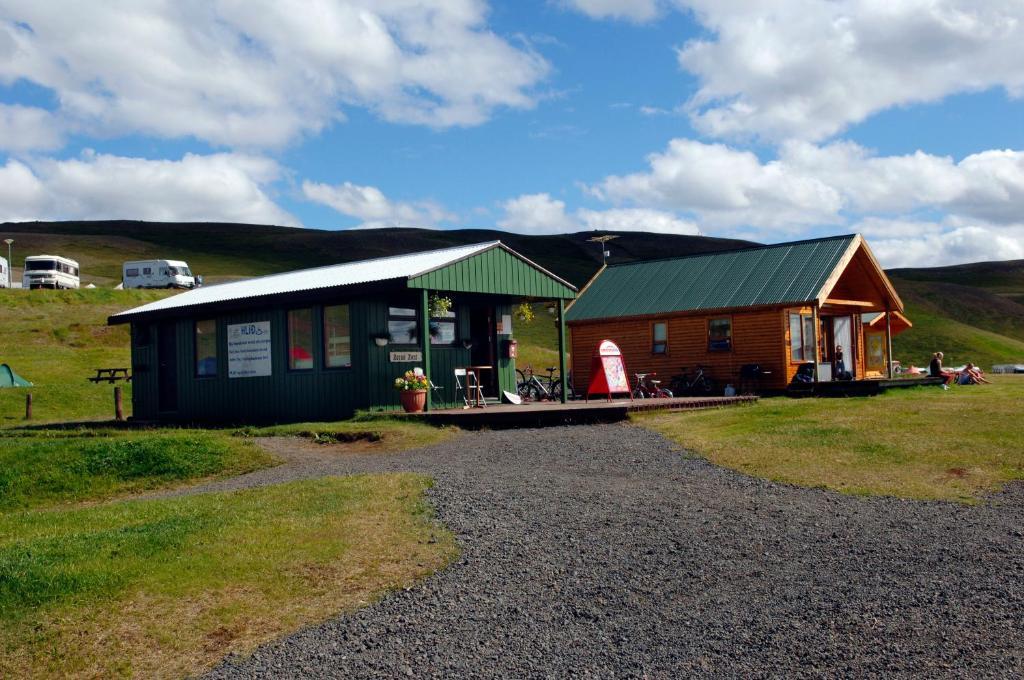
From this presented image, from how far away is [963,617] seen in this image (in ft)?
18.3

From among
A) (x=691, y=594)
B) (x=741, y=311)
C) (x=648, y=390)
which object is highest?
(x=741, y=311)

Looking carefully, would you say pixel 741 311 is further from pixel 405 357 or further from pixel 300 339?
pixel 300 339

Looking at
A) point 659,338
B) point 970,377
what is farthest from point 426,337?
point 970,377

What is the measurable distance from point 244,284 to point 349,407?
21.2ft

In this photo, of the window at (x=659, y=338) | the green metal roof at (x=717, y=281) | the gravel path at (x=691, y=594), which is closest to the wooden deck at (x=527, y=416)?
the gravel path at (x=691, y=594)

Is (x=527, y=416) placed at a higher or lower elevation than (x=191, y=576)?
higher

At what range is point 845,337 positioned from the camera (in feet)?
91.8

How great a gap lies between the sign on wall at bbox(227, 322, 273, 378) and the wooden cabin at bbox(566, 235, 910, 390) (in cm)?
843

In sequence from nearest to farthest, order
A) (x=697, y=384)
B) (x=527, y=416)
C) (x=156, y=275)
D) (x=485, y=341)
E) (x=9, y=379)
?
(x=527, y=416), (x=485, y=341), (x=697, y=384), (x=9, y=379), (x=156, y=275)

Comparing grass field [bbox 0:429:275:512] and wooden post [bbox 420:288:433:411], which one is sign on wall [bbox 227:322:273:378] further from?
grass field [bbox 0:429:275:512]

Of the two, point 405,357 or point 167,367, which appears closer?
point 405,357

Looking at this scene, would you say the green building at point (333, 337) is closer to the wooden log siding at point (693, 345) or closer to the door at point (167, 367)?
the door at point (167, 367)

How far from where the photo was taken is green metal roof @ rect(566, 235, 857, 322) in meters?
23.5

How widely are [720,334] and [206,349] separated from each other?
12.7 metres
